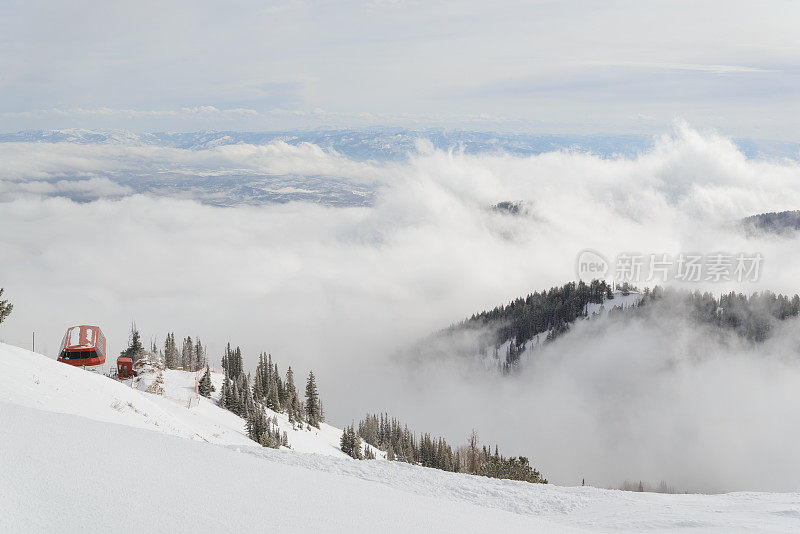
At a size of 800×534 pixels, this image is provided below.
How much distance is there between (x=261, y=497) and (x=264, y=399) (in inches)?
3643

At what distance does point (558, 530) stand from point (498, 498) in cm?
392

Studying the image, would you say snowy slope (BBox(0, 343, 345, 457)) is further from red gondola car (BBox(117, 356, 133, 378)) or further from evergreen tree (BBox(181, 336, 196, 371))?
evergreen tree (BBox(181, 336, 196, 371))

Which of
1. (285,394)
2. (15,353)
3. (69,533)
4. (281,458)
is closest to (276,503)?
(69,533)

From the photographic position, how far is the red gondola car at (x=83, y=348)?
44781 millimetres

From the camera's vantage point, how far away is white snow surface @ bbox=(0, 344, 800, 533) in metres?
6.70

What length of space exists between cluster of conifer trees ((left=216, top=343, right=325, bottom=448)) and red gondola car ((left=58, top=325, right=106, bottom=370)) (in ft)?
64.1

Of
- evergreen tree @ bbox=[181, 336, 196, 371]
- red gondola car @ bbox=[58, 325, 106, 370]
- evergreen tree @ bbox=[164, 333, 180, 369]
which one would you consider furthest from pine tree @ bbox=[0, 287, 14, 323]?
evergreen tree @ bbox=[181, 336, 196, 371]

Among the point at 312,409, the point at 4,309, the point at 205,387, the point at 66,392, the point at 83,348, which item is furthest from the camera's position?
the point at 312,409

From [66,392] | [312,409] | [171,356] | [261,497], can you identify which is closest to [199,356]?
[171,356]

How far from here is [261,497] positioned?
26.2 ft

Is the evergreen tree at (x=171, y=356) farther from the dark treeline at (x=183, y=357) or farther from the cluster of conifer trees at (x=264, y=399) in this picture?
the cluster of conifer trees at (x=264, y=399)

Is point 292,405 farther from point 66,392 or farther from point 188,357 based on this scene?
point 66,392

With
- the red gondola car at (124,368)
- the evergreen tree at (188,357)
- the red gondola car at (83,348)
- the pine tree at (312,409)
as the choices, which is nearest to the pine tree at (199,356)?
the evergreen tree at (188,357)

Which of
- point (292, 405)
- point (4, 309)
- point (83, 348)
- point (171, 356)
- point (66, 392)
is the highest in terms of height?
point (4, 309)
